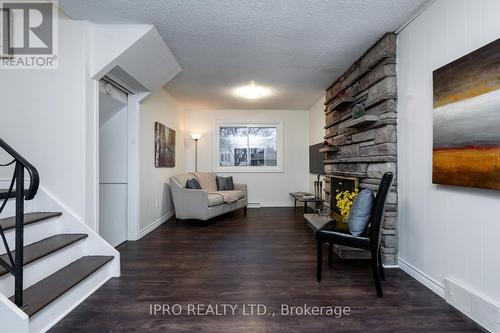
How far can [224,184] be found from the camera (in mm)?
5797

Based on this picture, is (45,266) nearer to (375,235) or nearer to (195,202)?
(375,235)

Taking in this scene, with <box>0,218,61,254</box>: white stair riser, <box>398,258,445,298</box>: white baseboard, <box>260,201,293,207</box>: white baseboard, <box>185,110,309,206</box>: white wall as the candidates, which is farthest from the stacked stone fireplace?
<box>0,218,61,254</box>: white stair riser

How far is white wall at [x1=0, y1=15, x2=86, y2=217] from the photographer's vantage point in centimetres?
236

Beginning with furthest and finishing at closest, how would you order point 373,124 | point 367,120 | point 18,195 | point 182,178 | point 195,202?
point 182,178, point 195,202, point 373,124, point 367,120, point 18,195

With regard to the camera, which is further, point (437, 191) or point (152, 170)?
point (152, 170)

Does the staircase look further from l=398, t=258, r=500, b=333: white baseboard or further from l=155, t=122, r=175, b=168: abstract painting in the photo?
l=398, t=258, r=500, b=333: white baseboard

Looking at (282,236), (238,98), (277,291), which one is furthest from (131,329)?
(238,98)

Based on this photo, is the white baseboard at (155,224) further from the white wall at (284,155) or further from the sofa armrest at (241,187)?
the white wall at (284,155)

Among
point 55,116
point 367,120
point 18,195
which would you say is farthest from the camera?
point 367,120

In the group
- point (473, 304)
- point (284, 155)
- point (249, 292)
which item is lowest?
point (249, 292)

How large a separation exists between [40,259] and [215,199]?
295 centimetres

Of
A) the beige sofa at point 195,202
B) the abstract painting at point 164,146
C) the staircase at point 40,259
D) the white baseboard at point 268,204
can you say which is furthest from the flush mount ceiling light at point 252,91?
the staircase at point 40,259

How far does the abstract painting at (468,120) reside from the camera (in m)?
1.55

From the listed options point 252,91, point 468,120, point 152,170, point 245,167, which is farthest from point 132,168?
point 468,120
